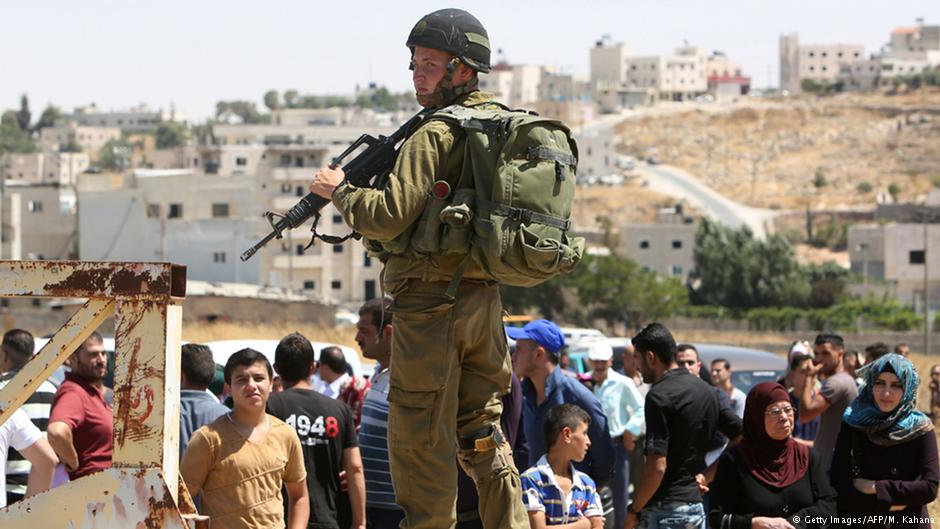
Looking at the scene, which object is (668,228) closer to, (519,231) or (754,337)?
(754,337)

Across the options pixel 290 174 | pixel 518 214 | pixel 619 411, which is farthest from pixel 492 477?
pixel 290 174

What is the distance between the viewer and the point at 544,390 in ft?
26.7

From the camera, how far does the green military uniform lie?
16.8ft

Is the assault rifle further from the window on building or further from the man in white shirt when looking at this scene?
the window on building

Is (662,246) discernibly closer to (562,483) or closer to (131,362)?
(562,483)

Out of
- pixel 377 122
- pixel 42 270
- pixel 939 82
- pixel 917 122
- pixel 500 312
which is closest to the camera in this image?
pixel 42 270

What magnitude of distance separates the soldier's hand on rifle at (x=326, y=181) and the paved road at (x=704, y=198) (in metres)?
113

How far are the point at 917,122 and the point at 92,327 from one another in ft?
544

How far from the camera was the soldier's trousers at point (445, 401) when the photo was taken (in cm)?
521

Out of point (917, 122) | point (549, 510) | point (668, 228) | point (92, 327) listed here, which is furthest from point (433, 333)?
point (917, 122)

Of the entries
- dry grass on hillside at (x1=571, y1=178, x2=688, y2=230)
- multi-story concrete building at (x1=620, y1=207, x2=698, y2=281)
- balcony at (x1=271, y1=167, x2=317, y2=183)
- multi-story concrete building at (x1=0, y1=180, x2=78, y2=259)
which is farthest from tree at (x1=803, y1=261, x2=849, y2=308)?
multi-story concrete building at (x1=0, y1=180, x2=78, y2=259)

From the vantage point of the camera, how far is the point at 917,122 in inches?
6388

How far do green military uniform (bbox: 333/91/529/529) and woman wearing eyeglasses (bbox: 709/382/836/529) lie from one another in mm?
1804

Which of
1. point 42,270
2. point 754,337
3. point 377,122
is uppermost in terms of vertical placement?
point 377,122
